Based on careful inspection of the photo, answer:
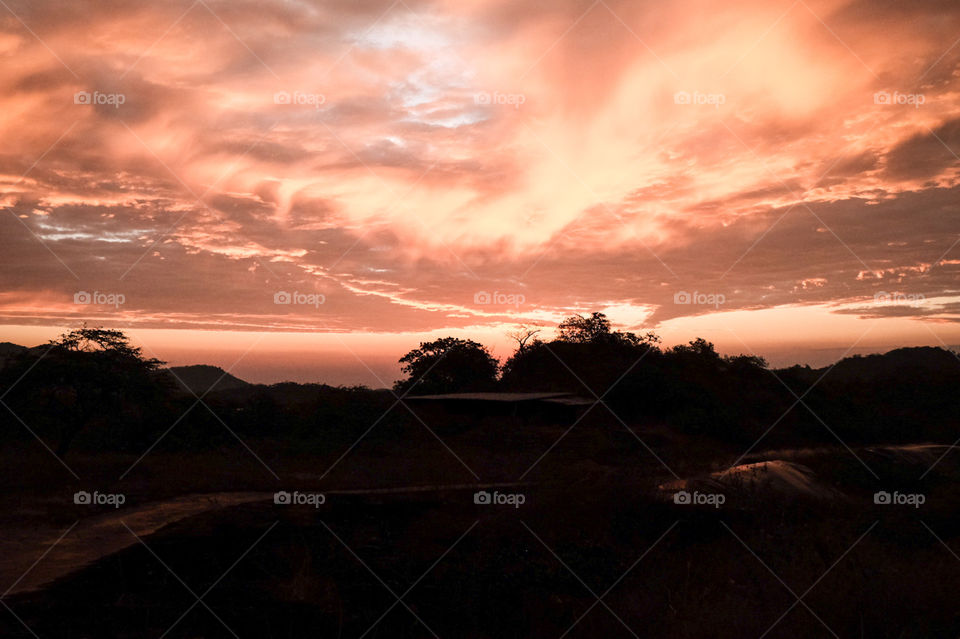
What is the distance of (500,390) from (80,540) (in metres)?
30.9

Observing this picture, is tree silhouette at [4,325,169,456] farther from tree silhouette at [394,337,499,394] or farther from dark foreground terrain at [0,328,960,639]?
tree silhouette at [394,337,499,394]

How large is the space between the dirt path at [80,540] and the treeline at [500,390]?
9401 millimetres

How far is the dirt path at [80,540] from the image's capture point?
7.60 meters

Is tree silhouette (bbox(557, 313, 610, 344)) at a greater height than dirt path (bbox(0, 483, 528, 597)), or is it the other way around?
tree silhouette (bbox(557, 313, 610, 344))

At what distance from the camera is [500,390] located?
39562 millimetres

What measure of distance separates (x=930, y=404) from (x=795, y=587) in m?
45.9

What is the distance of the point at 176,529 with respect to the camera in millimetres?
10219

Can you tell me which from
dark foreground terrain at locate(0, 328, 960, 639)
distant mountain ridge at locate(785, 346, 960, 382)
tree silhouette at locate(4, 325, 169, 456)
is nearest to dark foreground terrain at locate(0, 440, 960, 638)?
dark foreground terrain at locate(0, 328, 960, 639)

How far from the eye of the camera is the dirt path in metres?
7.60

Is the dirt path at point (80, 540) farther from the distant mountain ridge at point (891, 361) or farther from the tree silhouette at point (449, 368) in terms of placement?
the distant mountain ridge at point (891, 361)

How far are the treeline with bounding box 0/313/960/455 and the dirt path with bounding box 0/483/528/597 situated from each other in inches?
370

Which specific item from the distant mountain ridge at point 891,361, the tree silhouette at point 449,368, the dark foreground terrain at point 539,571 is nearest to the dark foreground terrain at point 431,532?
the dark foreground terrain at point 539,571

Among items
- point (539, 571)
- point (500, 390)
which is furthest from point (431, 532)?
point (500, 390)

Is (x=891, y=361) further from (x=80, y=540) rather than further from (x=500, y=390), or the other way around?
(x=80, y=540)
